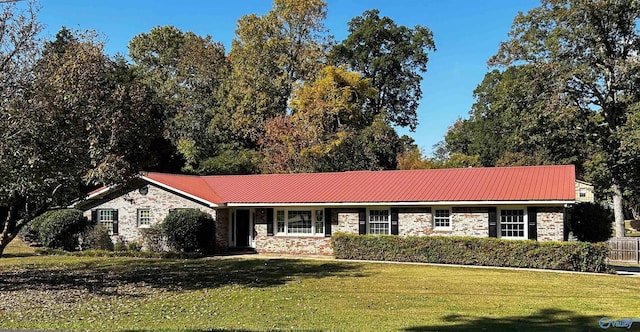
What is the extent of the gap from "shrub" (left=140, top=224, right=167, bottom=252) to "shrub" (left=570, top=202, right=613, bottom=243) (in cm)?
1980

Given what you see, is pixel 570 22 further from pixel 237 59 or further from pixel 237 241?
pixel 237 59

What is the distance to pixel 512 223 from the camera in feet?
72.8

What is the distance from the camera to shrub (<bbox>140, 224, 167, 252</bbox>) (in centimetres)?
2612

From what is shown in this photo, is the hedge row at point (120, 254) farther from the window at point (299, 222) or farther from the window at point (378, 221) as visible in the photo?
the window at point (378, 221)

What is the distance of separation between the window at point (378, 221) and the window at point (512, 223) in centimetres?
501

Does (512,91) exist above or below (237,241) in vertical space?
above

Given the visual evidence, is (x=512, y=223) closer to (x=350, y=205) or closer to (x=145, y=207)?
(x=350, y=205)

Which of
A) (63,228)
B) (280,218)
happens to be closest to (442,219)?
(280,218)

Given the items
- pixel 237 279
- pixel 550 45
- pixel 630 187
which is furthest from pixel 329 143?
pixel 237 279

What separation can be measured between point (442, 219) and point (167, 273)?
38.8ft

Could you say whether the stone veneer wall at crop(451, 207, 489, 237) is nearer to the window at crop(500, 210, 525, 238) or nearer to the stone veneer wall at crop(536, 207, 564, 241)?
the window at crop(500, 210, 525, 238)

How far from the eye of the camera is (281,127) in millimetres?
41688

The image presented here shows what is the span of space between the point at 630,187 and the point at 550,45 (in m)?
11.4

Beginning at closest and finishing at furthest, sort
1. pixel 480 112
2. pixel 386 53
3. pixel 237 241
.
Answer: pixel 237 241 → pixel 386 53 → pixel 480 112
